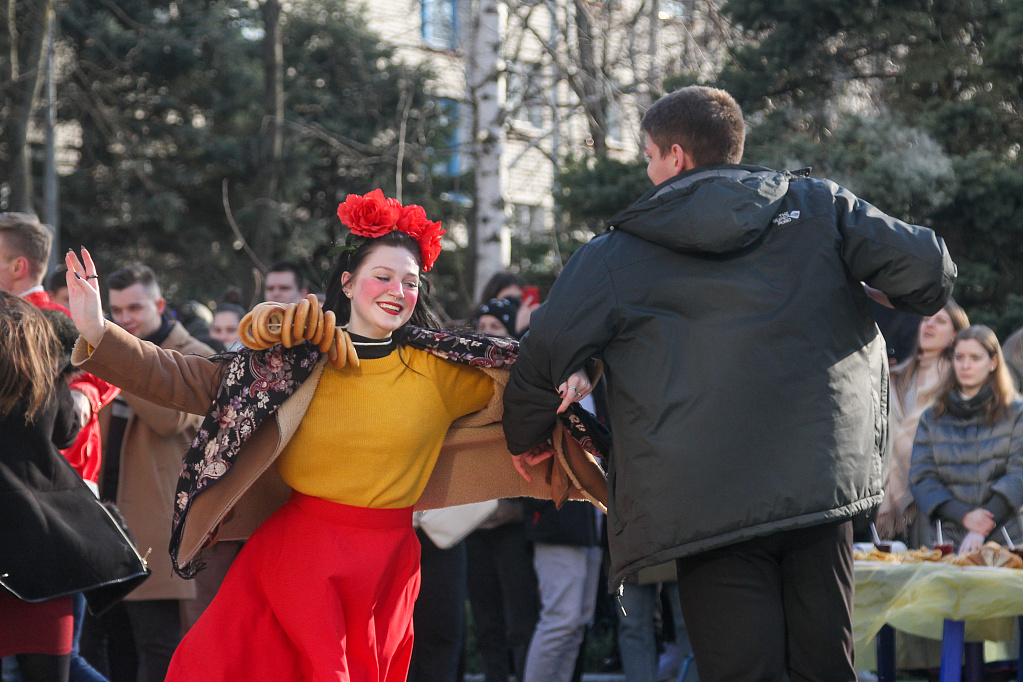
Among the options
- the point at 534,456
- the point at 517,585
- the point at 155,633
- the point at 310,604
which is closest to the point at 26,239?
the point at 155,633

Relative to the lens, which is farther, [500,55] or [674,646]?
[500,55]

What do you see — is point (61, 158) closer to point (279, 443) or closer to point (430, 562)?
point (430, 562)

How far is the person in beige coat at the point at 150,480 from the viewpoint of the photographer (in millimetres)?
4914

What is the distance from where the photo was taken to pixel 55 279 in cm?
625

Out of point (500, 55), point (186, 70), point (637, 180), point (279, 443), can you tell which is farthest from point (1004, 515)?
point (186, 70)

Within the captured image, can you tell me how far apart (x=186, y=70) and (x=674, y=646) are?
10.9 metres

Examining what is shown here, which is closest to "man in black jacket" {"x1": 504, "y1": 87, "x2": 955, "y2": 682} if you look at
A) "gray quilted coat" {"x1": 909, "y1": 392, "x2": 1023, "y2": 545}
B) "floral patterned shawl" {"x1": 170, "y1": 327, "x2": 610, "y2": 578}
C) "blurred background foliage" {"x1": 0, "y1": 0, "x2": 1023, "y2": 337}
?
"floral patterned shawl" {"x1": 170, "y1": 327, "x2": 610, "y2": 578}

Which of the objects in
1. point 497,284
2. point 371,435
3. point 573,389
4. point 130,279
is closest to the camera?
point 573,389

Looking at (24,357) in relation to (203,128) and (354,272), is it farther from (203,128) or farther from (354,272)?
(203,128)

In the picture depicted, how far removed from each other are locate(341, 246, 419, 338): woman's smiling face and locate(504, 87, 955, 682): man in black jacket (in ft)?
2.37

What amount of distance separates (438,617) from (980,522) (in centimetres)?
262

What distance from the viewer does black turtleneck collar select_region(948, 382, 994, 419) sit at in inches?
202

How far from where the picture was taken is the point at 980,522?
195 inches

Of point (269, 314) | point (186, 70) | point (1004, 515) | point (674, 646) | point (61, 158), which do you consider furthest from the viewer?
point (61, 158)
